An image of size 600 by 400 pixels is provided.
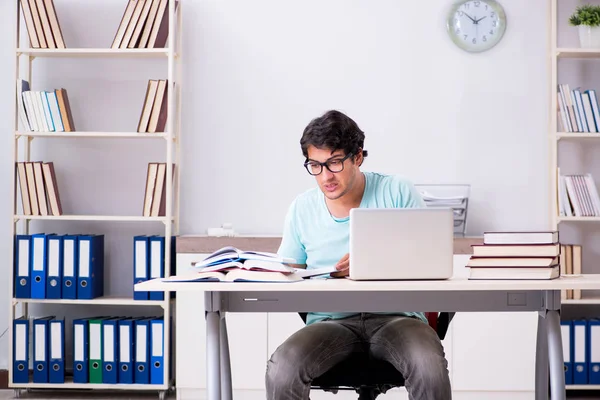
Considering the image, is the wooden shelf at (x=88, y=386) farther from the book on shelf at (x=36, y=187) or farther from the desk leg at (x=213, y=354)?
the desk leg at (x=213, y=354)

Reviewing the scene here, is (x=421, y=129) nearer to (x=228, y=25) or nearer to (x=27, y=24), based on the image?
(x=228, y=25)

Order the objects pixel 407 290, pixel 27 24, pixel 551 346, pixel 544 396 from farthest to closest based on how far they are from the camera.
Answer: pixel 27 24 < pixel 544 396 < pixel 551 346 < pixel 407 290

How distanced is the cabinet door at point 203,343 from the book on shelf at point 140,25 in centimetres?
111

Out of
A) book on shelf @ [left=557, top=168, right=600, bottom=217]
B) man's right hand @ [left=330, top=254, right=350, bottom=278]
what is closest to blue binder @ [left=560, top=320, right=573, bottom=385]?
book on shelf @ [left=557, top=168, right=600, bottom=217]

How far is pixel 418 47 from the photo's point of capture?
408 centimetres

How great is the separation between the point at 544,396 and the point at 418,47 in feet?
7.55

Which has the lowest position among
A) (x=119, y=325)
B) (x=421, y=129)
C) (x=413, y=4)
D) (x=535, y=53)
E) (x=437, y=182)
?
(x=119, y=325)

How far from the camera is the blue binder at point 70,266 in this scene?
3.82 m

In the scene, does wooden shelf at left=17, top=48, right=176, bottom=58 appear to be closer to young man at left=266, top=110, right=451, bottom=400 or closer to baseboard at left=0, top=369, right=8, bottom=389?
baseboard at left=0, top=369, right=8, bottom=389

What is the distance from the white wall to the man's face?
5.98 ft

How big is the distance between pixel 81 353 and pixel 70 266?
0.44m

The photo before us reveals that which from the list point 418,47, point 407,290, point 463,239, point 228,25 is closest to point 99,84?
point 228,25

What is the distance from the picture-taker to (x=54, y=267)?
3.83 m

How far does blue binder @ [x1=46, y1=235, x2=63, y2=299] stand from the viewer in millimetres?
3820
